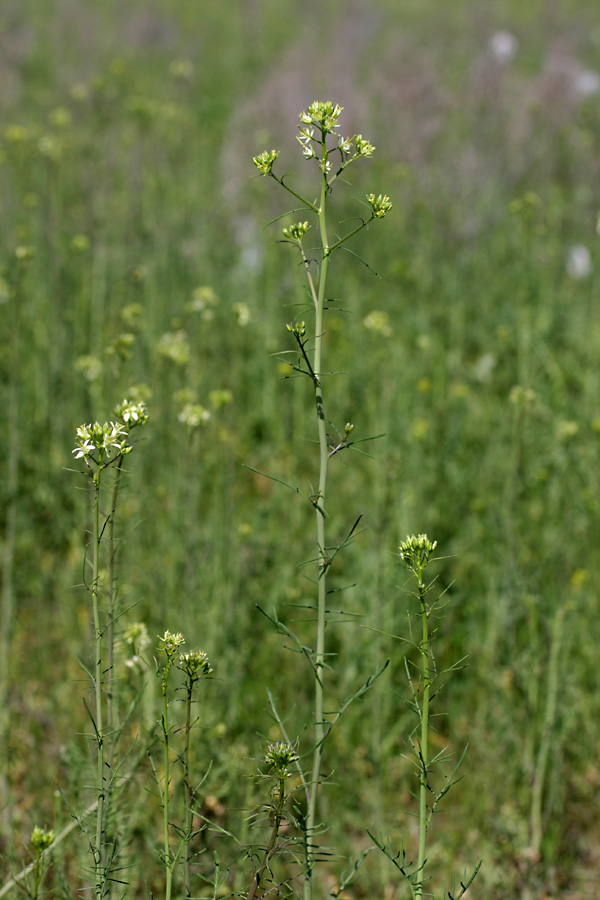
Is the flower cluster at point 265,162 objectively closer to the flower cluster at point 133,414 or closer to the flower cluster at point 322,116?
the flower cluster at point 322,116

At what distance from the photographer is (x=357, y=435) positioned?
12.2 feet

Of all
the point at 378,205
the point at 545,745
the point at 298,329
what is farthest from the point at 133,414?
the point at 545,745

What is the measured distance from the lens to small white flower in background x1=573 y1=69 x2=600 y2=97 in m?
7.82

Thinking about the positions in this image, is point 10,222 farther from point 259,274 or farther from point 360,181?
point 360,181

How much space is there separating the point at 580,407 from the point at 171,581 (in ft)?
6.94

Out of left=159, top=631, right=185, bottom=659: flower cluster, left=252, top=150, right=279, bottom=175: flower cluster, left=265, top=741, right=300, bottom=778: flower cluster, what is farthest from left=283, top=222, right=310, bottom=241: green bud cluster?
left=265, top=741, right=300, bottom=778: flower cluster

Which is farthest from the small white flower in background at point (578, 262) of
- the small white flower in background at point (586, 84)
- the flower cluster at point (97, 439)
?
the flower cluster at point (97, 439)

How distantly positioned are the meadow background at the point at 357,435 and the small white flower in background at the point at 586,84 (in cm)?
7

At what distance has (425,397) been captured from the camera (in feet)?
13.1

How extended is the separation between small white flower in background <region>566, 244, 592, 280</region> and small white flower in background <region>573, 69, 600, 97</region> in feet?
7.04

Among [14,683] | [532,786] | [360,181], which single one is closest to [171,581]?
[14,683]

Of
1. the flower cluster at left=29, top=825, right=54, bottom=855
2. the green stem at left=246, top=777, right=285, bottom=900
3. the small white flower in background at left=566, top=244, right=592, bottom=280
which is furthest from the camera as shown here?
the small white flower in background at left=566, top=244, right=592, bottom=280

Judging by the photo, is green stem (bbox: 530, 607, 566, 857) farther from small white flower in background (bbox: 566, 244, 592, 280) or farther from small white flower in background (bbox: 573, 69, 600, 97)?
small white flower in background (bbox: 573, 69, 600, 97)

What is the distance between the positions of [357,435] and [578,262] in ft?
11.2
